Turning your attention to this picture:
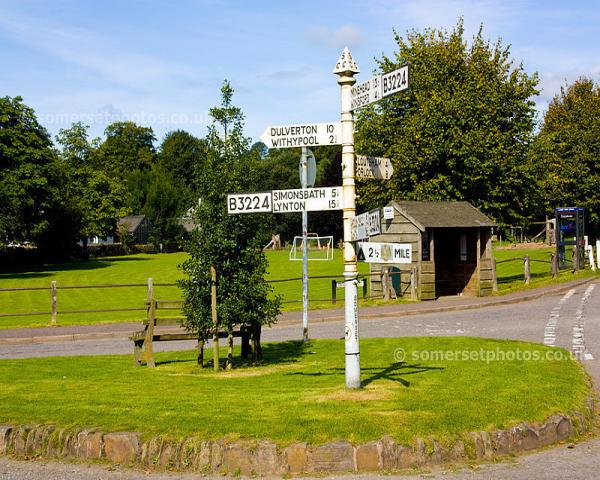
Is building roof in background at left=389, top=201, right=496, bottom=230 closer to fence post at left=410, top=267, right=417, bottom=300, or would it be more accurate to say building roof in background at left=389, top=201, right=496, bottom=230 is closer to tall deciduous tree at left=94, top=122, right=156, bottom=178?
fence post at left=410, top=267, right=417, bottom=300

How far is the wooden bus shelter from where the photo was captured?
26.2m

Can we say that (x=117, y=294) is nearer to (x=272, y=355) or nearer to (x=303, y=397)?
(x=272, y=355)

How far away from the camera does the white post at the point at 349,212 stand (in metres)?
9.28

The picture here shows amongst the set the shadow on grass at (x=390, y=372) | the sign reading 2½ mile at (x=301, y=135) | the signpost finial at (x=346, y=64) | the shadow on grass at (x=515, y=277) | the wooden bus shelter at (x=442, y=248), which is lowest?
the shadow on grass at (x=390, y=372)

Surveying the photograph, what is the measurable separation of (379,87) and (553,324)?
1170 cm

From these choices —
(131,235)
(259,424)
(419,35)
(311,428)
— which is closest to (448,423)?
(311,428)

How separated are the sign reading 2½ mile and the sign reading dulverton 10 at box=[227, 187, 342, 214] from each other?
0.64 metres

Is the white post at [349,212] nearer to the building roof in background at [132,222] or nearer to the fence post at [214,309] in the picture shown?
the fence post at [214,309]

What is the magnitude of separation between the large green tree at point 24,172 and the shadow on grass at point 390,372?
49.7 metres

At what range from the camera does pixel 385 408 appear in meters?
8.41

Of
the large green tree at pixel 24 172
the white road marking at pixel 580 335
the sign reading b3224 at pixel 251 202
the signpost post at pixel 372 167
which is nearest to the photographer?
the signpost post at pixel 372 167

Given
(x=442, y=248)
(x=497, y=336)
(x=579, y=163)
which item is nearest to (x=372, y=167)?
(x=497, y=336)

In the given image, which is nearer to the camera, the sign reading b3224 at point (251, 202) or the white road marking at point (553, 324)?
the sign reading b3224 at point (251, 202)

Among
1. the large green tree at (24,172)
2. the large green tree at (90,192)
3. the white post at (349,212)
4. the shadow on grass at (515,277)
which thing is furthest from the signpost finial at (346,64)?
the large green tree at (90,192)
